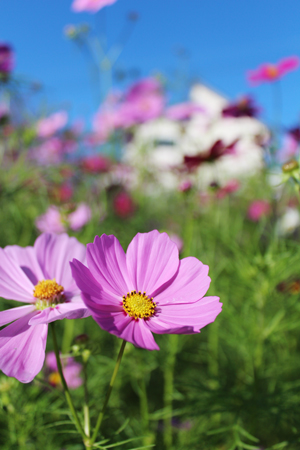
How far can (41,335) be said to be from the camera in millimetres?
326

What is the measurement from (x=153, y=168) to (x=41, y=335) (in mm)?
1973

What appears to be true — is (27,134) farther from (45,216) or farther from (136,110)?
(136,110)

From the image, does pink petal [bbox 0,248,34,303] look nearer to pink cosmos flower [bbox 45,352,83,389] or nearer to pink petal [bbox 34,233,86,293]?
pink petal [bbox 34,233,86,293]

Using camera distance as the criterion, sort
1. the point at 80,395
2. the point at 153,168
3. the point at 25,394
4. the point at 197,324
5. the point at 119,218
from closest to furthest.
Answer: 1. the point at 197,324
2. the point at 25,394
3. the point at 80,395
4. the point at 119,218
5. the point at 153,168

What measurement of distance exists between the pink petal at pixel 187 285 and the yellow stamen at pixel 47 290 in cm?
11

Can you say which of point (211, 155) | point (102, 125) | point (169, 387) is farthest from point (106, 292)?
point (102, 125)

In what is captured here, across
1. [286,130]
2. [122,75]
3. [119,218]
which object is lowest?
[119,218]

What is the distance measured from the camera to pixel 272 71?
130cm

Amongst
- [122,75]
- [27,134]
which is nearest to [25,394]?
[27,134]

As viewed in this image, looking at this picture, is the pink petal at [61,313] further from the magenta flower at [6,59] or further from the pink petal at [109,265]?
the magenta flower at [6,59]

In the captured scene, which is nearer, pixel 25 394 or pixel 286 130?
pixel 25 394

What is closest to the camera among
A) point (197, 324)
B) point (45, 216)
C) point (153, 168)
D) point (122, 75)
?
point (197, 324)

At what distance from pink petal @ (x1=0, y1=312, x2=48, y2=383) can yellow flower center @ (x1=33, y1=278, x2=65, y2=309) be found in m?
0.03

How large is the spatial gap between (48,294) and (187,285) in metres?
0.15
